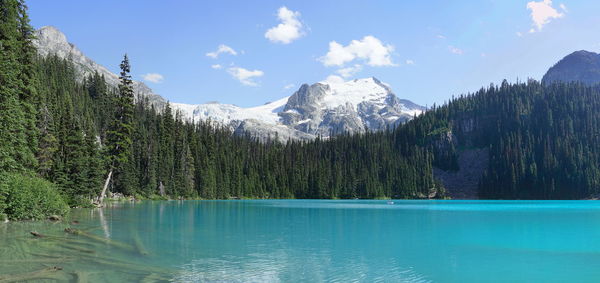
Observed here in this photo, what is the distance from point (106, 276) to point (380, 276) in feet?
37.9

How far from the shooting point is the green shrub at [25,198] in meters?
33.7

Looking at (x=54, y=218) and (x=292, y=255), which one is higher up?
(x=54, y=218)

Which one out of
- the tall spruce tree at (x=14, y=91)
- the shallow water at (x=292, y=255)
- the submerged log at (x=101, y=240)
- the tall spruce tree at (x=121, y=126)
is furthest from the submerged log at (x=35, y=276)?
the tall spruce tree at (x=121, y=126)

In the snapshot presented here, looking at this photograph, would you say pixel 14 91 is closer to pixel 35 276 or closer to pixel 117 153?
pixel 35 276

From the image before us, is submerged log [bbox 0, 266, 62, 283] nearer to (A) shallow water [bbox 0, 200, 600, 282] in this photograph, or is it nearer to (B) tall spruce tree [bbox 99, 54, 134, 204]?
(A) shallow water [bbox 0, 200, 600, 282]

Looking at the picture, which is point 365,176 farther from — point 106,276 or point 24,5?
point 106,276

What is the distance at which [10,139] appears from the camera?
3500 cm

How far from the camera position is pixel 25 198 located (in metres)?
36.7

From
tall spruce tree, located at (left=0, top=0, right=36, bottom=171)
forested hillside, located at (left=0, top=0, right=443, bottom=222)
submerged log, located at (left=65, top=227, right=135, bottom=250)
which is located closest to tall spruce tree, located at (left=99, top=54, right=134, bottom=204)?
forested hillside, located at (left=0, top=0, right=443, bottom=222)

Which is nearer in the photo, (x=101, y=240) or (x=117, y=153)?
(x=101, y=240)

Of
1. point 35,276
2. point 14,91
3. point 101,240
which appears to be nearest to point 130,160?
point 14,91

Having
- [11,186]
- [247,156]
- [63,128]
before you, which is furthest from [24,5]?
[247,156]

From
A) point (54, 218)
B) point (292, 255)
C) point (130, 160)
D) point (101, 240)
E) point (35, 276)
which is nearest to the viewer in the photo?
point (35, 276)

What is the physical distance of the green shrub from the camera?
3366 centimetres
